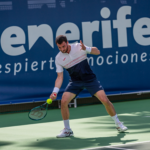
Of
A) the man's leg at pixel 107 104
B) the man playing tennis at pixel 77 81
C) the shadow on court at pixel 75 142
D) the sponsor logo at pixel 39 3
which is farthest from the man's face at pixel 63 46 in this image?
the sponsor logo at pixel 39 3

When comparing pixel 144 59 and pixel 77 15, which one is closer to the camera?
pixel 77 15

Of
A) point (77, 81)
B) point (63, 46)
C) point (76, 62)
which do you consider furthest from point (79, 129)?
point (63, 46)

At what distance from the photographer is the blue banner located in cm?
938

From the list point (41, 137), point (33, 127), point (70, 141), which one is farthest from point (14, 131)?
point (70, 141)

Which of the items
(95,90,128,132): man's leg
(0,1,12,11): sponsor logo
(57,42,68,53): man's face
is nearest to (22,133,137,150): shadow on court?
(95,90,128,132): man's leg

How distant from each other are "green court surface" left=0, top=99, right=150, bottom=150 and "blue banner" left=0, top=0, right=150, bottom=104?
0.77m

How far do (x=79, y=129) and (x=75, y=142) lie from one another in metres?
1.23

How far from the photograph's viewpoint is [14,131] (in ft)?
22.6

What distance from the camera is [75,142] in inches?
217

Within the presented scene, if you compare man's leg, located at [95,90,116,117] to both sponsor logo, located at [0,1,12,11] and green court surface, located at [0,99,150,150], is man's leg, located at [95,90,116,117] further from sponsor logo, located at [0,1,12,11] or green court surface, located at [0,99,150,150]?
sponsor logo, located at [0,1,12,11]

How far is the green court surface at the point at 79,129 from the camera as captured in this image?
213 inches

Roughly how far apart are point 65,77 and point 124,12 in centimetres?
250

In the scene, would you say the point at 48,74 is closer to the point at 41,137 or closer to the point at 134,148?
the point at 41,137

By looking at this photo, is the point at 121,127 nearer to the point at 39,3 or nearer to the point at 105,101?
the point at 105,101
